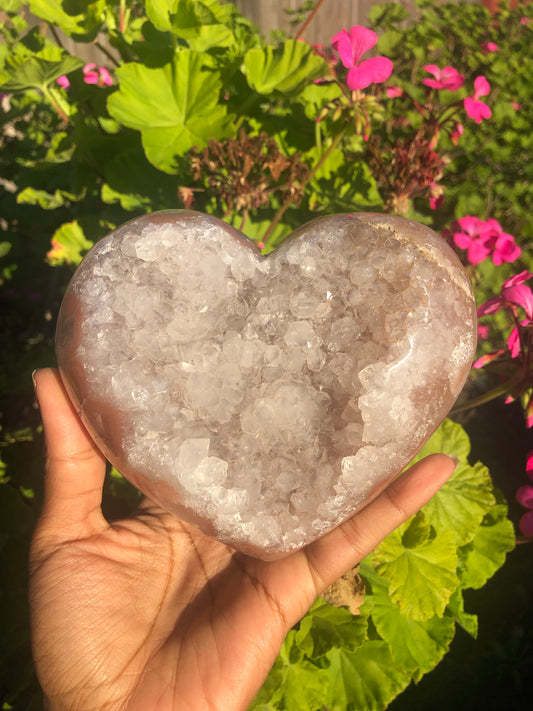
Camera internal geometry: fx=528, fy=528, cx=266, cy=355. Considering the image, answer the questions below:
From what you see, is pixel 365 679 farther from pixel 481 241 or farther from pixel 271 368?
pixel 481 241

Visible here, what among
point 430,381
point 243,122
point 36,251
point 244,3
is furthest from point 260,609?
point 244,3

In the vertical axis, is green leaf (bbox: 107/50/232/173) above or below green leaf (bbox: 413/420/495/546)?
above

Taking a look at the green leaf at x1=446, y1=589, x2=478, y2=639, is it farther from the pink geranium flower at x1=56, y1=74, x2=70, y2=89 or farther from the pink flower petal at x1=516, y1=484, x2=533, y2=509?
the pink geranium flower at x1=56, y1=74, x2=70, y2=89

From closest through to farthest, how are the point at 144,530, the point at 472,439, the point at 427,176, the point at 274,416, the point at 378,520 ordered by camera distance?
the point at 274,416, the point at 378,520, the point at 144,530, the point at 427,176, the point at 472,439

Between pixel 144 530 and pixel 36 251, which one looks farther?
pixel 36 251

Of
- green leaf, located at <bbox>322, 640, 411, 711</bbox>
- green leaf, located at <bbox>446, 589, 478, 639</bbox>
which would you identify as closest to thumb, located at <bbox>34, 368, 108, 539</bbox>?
green leaf, located at <bbox>322, 640, 411, 711</bbox>

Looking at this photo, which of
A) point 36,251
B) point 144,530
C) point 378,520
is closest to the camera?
point 378,520

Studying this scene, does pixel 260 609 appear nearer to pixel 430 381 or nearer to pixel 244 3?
pixel 430 381
